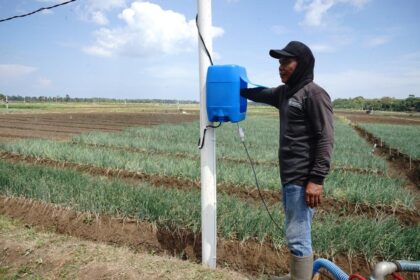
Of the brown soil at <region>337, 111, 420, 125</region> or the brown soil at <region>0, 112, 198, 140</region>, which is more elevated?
the brown soil at <region>0, 112, 198, 140</region>

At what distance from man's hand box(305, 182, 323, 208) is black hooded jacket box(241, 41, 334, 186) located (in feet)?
0.12

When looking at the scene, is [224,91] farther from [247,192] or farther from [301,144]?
[247,192]

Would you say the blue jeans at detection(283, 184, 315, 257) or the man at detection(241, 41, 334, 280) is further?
the blue jeans at detection(283, 184, 315, 257)

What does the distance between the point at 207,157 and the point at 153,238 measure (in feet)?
4.50

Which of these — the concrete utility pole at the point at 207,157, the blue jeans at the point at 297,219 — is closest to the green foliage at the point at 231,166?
the concrete utility pole at the point at 207,157

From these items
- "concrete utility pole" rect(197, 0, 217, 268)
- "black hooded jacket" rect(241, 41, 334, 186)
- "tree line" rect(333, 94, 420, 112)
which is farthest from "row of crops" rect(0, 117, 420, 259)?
"tree line" rect(333, 94, 420, 112)

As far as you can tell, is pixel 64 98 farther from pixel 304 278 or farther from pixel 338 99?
pixel 304 278

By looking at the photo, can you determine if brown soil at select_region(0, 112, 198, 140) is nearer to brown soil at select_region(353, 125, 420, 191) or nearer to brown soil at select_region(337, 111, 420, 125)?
brown soil at select_region(353, 125, 420, 191)

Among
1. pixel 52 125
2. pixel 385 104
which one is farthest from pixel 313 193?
pixel 385 104

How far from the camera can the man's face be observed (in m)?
2.48

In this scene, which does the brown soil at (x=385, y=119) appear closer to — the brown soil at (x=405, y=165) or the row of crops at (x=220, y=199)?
the brown soil at (x=405, y=165)

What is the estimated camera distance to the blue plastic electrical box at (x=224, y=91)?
9.12ft

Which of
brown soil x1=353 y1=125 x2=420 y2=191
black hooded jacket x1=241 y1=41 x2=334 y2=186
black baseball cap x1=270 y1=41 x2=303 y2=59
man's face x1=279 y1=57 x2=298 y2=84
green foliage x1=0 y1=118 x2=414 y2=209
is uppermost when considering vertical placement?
black baseball cap x1=270 y1=41 x2=303 y2=59

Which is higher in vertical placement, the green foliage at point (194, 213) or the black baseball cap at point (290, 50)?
the black baseball cap at point (290, 50)
